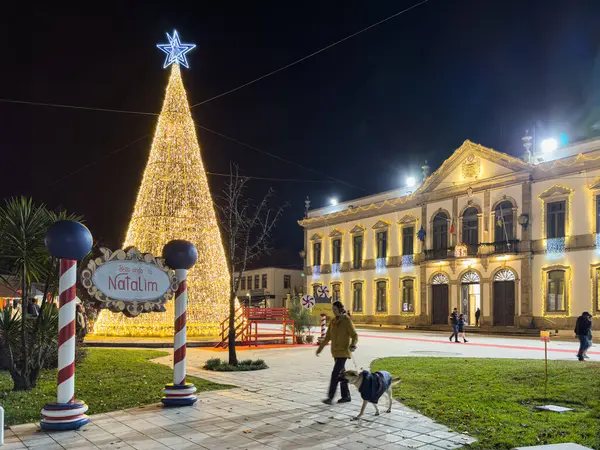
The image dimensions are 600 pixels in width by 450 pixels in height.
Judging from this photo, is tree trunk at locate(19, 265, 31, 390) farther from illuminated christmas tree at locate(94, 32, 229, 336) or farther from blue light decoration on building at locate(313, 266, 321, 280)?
blue light decoration on building at locate(313, 266, 321, 280)

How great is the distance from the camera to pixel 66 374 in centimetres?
799

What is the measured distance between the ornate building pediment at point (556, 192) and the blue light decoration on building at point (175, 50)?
22536 millimetres

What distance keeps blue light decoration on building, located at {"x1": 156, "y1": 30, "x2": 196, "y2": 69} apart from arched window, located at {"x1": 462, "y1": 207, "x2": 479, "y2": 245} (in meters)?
23.8

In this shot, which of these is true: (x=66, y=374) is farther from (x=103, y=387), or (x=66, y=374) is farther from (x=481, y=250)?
(x=481, y=250)

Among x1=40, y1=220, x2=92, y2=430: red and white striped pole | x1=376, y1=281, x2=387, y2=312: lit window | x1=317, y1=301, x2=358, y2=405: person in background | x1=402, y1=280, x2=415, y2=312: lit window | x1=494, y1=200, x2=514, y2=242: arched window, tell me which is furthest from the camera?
Result: x1=376, y1=281, x2=387, y2=312: lit window

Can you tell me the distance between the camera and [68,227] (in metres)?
8.17

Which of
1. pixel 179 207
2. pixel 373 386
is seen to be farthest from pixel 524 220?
pixel 373 386

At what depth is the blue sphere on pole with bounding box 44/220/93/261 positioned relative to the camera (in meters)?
8.05

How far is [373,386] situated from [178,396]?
3139mm

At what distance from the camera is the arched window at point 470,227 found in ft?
126

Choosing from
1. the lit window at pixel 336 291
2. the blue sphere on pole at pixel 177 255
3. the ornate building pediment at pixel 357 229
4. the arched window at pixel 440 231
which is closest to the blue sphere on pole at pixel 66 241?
the blue sphere on pole at pixel 177 255

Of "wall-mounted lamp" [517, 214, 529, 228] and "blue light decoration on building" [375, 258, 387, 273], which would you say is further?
"blue light decoration on building" [375, 258, 387, 273]

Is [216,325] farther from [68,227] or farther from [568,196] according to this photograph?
[568,196]

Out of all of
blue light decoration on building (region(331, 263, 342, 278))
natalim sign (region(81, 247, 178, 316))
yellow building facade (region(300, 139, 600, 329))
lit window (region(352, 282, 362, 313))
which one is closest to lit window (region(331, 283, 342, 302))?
yellow building facade (region(300, 139, 600, 329))
